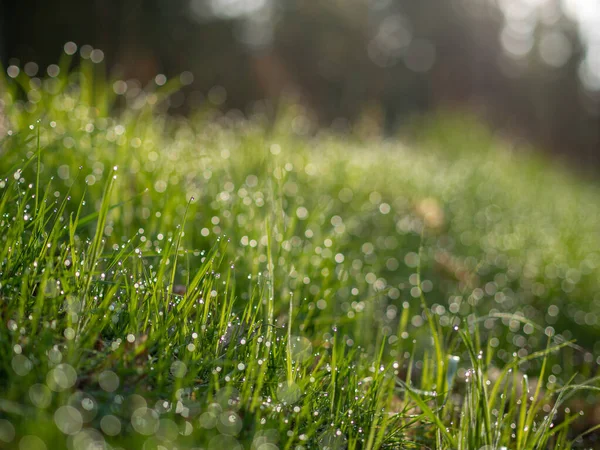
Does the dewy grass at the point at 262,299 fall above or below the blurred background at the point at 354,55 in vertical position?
below

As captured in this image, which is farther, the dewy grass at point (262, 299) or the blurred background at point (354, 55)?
the blurred background at point (354, 55)

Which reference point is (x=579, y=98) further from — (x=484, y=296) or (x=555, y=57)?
(x=484, y=296)

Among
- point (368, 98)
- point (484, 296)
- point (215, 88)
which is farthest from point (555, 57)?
point (484, 296)

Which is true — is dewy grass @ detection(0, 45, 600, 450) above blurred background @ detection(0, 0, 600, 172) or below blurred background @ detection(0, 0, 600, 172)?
below

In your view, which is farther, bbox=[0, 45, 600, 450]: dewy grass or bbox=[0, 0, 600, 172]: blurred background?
bbox=[0, 0, 600, 172]: blurred background
